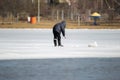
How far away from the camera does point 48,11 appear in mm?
61875

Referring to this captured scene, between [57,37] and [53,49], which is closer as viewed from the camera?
[53,49]

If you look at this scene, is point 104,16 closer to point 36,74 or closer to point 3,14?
point 3,14

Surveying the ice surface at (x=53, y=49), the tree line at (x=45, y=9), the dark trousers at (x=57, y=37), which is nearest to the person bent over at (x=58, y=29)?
the dark trousers at (x=57, y=37)

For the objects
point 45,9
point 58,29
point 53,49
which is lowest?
point 45,9

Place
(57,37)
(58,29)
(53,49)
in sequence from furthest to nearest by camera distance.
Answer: (57,37) < (58,29) < (53,49)

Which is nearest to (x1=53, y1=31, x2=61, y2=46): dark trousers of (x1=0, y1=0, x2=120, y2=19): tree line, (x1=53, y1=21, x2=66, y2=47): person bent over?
(x1=53, y1=21, x2=66, y2=47): person bent over

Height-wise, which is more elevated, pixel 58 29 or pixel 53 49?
pixel 58 29

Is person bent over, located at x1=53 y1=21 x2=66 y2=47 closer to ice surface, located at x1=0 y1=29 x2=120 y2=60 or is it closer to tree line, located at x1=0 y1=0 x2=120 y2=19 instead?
ice surface, located at x1=0 y1=29 x2=120 y2=60

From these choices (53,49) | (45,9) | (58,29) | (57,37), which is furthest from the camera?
(45,9)

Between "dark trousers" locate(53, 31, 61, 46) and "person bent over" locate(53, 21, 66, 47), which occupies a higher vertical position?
"person bent over" locate(53, 21, 66, 47)

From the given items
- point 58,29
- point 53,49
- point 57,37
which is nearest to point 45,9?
point 57,37

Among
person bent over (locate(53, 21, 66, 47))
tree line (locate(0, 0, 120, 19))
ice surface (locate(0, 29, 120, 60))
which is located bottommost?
tree line (locate(0, 0, 120, 19))

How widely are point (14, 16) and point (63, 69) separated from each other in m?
47.3

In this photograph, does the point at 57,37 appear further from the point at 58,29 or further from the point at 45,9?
the point at 45,9
